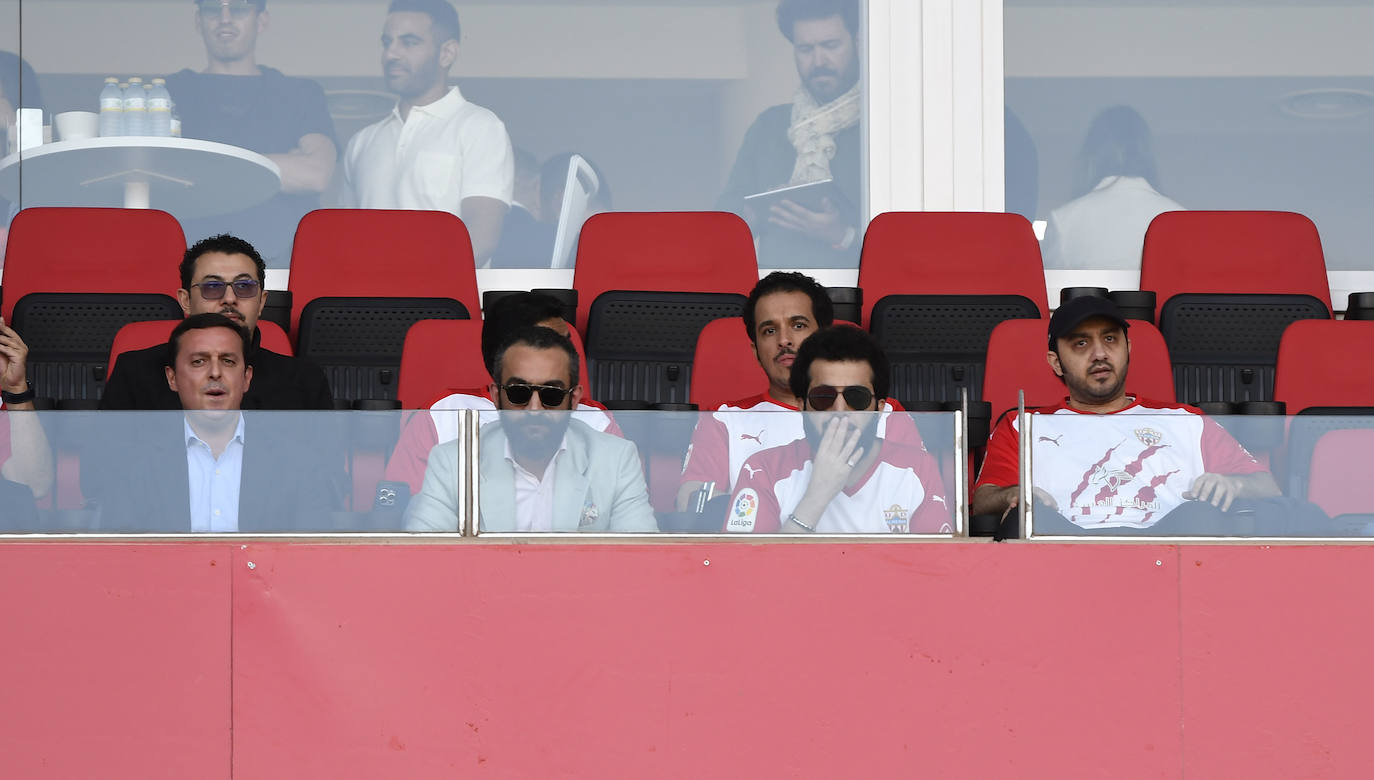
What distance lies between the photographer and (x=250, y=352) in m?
2.72

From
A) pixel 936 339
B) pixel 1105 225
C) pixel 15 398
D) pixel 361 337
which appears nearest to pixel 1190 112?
pixel 1105 225

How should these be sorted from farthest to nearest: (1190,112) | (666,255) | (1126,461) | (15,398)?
1. (1190,112)
2. (666,255)
3. (15,398)
4. (1126,461)

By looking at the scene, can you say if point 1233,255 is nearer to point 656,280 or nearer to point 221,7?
point 656,280

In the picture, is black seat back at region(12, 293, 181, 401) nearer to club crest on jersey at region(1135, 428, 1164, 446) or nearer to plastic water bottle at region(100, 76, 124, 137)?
plastic water bottle at region(100, 76, 124, 137)

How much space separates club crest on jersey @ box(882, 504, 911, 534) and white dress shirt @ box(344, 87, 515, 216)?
2.87 meters

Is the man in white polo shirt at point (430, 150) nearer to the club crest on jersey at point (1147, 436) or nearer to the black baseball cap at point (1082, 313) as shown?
the black baseball cap at point (1082, 313)

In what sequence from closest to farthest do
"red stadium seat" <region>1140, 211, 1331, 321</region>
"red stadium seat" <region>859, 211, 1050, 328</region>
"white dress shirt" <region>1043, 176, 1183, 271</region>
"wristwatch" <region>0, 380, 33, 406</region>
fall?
"wristwatch" <region>0, 380, 33, 406</region>
"red stadium seat" <region>859, 211, 1050, 328</region>
"red stadium seat" <region>1140, 211, 1331, 321</region>
"white dress shirt" <region>1043, 176, 1183, 271</region>

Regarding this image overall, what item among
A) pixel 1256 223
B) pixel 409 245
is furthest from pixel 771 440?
pixel 1256 223

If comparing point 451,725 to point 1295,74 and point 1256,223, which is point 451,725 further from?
point 1295,74

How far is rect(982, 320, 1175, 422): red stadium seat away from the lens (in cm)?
302

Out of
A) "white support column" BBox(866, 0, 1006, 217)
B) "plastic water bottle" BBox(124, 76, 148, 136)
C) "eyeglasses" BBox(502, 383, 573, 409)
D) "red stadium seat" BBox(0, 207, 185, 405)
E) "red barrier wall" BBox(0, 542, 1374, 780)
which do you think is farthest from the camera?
"plastic water bottle" BBox(124, 76, 148, 136)

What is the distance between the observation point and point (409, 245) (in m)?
3.79

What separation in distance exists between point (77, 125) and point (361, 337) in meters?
1.90

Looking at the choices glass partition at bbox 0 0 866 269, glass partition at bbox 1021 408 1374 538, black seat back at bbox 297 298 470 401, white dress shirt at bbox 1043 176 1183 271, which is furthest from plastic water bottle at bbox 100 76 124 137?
glass partition at bbox 1021 408 1374 538
